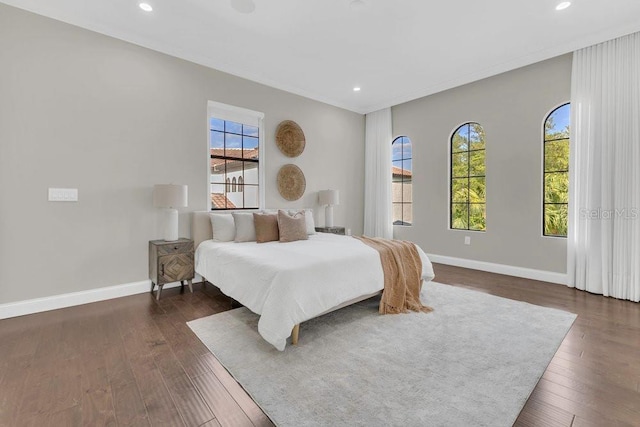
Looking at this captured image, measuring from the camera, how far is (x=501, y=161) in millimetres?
4379

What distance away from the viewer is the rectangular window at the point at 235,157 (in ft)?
13.7

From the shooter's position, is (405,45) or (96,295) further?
(405,45)

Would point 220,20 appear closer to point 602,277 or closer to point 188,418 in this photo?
point 188,418

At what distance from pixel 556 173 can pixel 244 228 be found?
14.1ft

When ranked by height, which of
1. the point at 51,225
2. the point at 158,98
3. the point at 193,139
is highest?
the point at 158,98

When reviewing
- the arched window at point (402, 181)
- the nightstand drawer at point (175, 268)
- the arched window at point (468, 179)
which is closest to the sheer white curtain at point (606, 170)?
the arched window at point (468, 179)

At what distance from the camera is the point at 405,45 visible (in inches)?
142

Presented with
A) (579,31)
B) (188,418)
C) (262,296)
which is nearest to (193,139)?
(262,296)

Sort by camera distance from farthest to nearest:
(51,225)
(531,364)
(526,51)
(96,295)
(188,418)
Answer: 1. (526,51)
2. (96,295)
3. (51,225)
4. (531,364)
5. (188,418)

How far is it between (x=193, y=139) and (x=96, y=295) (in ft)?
7.08

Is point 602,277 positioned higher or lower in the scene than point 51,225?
lower

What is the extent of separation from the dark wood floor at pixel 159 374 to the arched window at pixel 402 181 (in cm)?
307

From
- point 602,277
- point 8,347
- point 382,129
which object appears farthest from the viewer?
point 382,129

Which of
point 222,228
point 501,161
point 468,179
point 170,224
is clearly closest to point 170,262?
point 170,224
